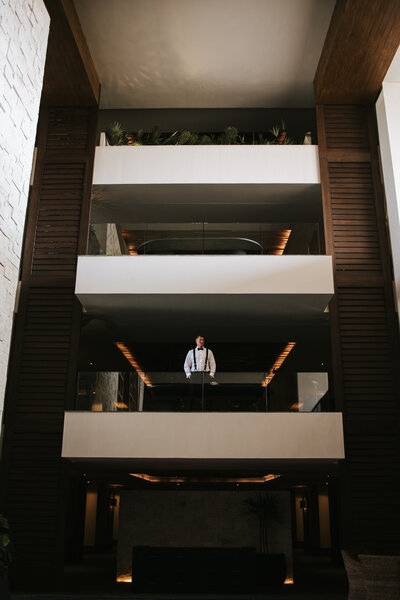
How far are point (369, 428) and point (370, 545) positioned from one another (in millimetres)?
1558

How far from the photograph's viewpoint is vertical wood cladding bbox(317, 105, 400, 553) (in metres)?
8.01

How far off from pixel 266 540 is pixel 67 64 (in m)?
9.37

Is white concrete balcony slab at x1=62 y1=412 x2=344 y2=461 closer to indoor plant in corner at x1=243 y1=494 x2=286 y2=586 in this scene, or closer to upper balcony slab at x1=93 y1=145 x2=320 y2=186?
indoor plant in corner at x1=243 y1=494 x2=286 y2=586

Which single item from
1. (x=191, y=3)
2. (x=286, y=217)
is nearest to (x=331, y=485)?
(x=286, y=217)

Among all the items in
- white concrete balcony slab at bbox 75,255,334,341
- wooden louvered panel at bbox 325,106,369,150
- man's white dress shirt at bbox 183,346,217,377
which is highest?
wooden louvered panel at bbox 325,106,369,150

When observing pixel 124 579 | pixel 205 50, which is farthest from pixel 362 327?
pixel 124 579

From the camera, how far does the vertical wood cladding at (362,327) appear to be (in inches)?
315

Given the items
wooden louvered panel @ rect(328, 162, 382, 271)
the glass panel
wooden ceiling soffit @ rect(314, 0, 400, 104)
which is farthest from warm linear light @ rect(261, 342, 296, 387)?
wooden ceiling soffit @ rect(314, 0, 400, 104)

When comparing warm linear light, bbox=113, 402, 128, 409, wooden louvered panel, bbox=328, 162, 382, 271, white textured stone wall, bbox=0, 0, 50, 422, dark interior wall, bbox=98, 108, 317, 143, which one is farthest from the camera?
dark interior wall, bbox=98, 108, 317, 143

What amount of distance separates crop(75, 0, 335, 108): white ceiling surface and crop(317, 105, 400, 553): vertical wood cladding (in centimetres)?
112

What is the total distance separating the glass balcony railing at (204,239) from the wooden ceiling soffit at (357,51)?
245cm

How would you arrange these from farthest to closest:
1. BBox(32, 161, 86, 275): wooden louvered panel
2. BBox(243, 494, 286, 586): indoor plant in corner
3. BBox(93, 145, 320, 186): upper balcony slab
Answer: BBox(243, 494, 286, 586): indoor plant in corner → BBox(93, 145, 320, 186): upper balcony slab → BBox(32, 161, 86, 275): wooden louvered panel

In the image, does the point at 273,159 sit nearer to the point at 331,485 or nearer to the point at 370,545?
the point at 370,545

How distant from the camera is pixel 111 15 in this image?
9.38m
